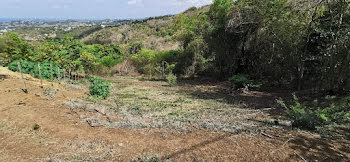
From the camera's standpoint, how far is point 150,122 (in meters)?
4.57

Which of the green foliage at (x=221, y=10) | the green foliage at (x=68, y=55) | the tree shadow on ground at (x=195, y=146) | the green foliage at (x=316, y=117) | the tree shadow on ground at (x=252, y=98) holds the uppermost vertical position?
the green foliage at (x=221, y=10)

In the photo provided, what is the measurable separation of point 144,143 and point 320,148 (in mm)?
2871

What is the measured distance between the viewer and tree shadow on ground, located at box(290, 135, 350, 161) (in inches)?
113

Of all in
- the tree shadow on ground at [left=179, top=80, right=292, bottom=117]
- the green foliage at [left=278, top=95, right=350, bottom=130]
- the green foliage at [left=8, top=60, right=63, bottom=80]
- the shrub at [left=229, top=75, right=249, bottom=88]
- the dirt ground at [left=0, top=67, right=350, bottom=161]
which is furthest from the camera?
the green foliage at [left=8, top=60, right=63, bottom=80]

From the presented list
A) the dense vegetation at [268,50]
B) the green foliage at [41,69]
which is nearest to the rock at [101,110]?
the dense vegetation at [268,50]

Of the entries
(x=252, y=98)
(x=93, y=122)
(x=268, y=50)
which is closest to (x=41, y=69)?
(x=93, y=122)

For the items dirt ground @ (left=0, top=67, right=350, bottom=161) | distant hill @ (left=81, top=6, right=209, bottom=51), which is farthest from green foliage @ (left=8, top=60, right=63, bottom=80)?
distant hill @ (left=81, top=6, right=209, bottom=51)

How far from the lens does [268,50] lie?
8.56 meters

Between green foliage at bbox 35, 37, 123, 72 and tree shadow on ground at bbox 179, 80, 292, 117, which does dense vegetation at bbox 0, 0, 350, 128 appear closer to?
green foliage at bbox 35, 37, 123, 72

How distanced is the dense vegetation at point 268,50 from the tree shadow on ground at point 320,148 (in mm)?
443

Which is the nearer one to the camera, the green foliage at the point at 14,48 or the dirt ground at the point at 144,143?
the dirt ground at the point at 144,143

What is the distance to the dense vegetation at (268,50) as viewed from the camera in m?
5.71

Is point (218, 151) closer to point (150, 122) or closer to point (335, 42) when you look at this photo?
point (150, 122)

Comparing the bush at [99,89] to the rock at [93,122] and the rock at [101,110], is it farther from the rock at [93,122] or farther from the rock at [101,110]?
the rock at [93,122]
